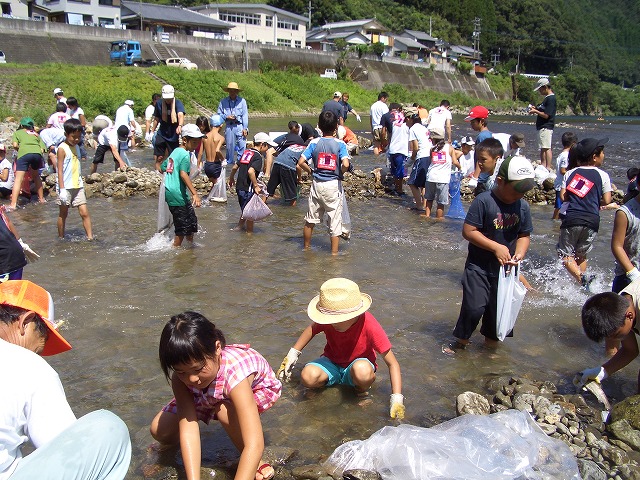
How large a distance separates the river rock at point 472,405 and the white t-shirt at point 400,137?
8.08m

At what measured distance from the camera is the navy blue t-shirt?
14.7 feet

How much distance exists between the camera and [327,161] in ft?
24.0

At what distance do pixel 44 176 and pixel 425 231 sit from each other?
7.75 meters

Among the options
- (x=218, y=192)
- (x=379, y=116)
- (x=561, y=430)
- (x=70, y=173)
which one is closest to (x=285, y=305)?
(x=561, y=430)

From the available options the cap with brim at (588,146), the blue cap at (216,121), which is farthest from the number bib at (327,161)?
the blue cap at (216,121)

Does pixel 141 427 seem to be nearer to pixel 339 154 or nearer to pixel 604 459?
pixel 604 459

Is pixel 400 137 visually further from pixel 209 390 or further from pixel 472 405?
pixel 209 390

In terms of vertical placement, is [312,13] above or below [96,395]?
above

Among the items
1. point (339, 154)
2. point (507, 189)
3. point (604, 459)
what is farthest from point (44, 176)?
point (604, 459)

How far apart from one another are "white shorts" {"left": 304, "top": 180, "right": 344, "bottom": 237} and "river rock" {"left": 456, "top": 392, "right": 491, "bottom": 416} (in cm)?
403

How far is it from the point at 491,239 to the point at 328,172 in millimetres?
3218

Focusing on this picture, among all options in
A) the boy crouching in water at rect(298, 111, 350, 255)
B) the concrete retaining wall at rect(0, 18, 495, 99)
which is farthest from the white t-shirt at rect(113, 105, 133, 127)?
the concrete retaining wall at rect(0, 18, 495, 99)

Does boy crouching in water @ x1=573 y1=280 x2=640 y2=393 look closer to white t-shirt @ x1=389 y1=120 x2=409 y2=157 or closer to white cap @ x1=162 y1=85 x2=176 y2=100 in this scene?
white t-shirt @ x1=389 y1=120 x2=409 y2=157

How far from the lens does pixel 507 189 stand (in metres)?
4.41
